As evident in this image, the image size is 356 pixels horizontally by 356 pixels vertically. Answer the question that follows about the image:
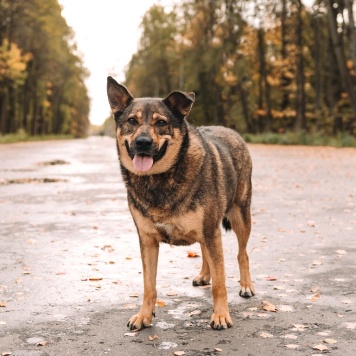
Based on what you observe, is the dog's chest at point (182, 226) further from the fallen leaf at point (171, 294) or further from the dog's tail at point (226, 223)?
the dog's tail at point (226, 223)

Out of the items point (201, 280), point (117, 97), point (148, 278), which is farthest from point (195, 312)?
point (117, 97)

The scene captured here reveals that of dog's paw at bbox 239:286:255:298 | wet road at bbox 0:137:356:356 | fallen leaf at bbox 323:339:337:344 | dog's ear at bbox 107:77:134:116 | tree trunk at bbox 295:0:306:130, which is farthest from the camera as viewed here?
tree trunk at bbox 295:0:306:130

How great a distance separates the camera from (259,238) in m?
8.12

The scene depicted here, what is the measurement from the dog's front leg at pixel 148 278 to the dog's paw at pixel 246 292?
1.02 m

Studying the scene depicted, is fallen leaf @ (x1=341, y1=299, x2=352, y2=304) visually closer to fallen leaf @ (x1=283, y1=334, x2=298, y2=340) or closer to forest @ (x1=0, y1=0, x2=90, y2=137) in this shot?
fallen leaf @ (x1=283, y1=334, x2=298, y2=340)

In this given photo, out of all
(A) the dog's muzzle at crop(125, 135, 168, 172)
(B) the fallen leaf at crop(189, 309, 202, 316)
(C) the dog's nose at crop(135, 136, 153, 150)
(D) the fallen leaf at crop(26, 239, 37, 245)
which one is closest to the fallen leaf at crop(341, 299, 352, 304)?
(B) the fallen leaf at crop(189, 309, 202, 316)

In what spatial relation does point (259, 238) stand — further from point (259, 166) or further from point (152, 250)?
point (259, 166)

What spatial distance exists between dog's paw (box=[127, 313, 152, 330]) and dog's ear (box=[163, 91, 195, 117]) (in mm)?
1666

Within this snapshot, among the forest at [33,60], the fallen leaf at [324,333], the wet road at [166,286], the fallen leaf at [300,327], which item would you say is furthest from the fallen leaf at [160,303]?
the forest at [33,60]

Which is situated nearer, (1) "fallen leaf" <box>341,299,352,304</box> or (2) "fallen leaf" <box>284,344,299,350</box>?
(2) "fallen leaf" <box>284,344,299,350</box>

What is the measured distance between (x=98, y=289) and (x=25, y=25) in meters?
43.1

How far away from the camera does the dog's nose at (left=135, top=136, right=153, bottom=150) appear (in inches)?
169

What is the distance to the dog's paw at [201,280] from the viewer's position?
5.68 metres

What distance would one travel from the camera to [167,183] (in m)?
4.52
